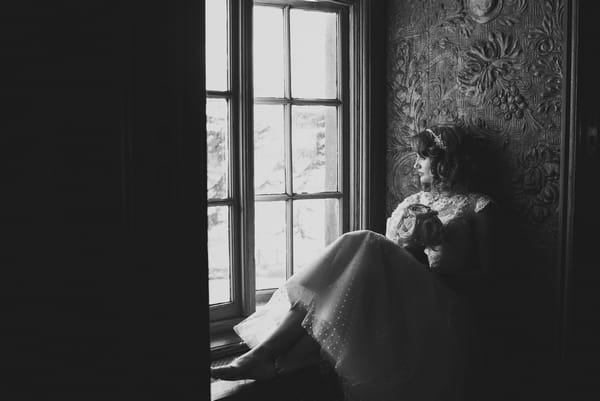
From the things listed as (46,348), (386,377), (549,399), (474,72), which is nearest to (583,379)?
(549,399)

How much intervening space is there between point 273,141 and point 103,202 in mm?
1670

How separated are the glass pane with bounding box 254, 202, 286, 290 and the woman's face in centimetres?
70

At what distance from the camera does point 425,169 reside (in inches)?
98.1

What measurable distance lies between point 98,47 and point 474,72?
186cm

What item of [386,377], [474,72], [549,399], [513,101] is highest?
[474,72]

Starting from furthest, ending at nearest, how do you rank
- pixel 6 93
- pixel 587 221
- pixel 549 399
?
pixel 549 399
pixel 587 221
pixel 6 93

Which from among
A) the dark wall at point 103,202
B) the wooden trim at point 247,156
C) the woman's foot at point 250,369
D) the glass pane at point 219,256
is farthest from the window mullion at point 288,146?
the dark wall at point 103,202

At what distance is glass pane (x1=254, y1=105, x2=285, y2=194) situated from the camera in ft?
8.70

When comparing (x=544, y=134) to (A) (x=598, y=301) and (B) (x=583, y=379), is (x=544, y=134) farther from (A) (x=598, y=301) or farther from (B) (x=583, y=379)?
(B) (x=583, y=379)

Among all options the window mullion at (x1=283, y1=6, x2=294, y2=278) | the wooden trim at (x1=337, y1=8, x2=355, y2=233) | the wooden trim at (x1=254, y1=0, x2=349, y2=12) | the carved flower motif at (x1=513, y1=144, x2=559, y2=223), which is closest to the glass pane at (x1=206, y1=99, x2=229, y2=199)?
the window mullion at (x1=283, y1=6, x2=294, y2=278)

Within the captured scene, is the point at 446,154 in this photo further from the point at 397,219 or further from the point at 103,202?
the point at 103,202

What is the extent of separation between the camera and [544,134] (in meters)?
2.21

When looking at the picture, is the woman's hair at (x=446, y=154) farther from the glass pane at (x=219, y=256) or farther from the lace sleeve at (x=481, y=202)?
the glass pane at (x=219, y=256)

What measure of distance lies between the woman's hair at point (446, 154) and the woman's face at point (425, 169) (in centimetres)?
2
